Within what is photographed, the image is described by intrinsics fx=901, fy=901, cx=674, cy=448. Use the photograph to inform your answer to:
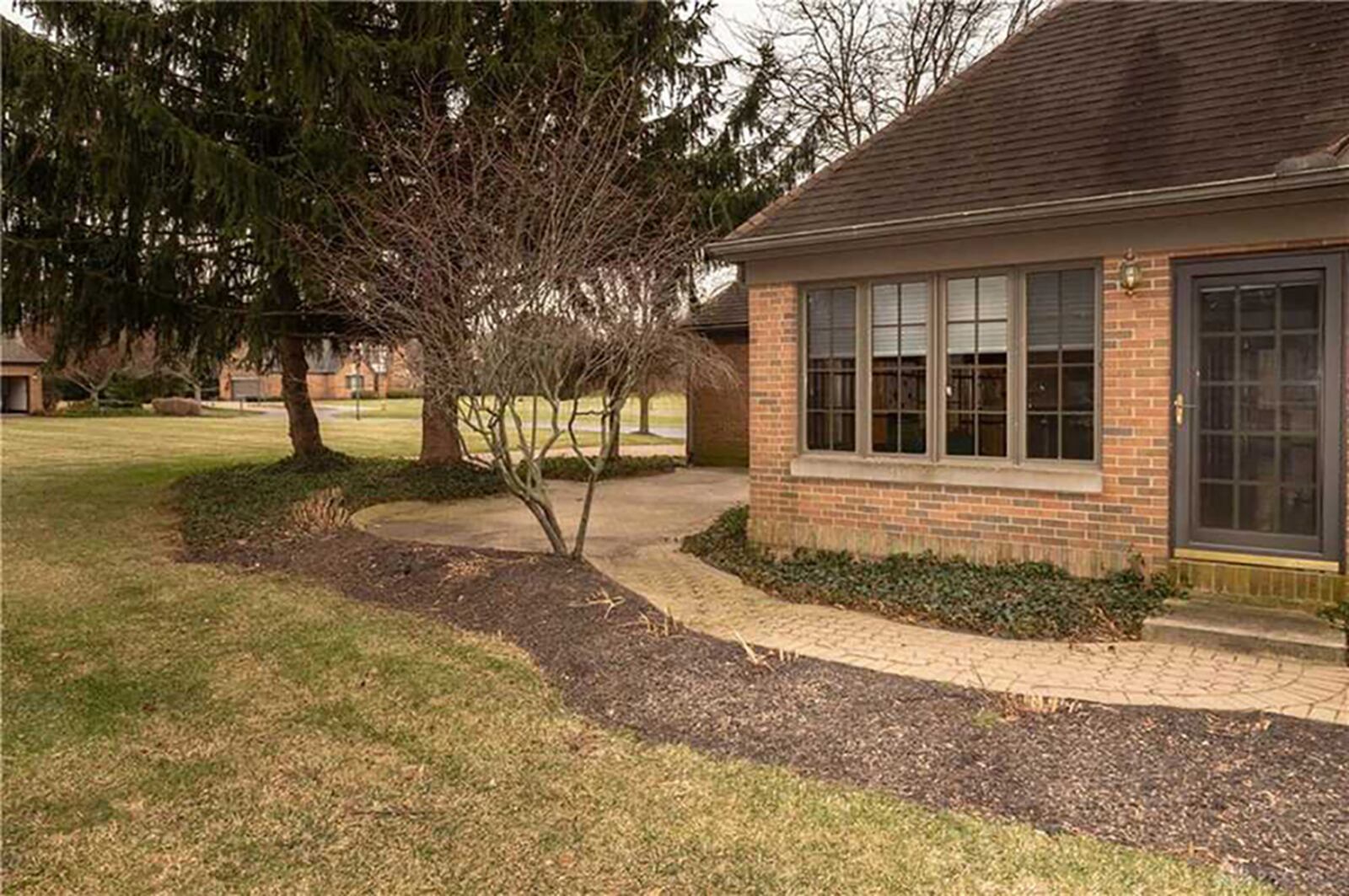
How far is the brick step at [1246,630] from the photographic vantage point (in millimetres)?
5469

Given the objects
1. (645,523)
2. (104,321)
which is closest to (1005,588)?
(645,523)

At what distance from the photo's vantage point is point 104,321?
13367 millimetres

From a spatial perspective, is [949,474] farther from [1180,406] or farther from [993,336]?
[1180,406]

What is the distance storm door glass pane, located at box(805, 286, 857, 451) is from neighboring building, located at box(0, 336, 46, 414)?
45508 millimetres

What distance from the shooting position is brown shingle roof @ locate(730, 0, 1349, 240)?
6.67m

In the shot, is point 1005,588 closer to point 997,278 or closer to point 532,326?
point 997,278

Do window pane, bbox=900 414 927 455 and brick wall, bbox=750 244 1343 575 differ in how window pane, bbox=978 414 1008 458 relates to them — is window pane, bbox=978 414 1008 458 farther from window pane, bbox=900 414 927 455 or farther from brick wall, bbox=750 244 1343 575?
window pane, bbox=900 414 927 455

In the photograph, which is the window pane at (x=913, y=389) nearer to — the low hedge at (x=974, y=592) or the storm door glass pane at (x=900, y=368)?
the storm door glass pane at (x=900, y=368)

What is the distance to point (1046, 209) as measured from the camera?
6.71 metres

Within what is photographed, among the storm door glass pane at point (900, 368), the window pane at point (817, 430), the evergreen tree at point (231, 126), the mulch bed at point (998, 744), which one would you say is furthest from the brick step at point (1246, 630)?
the evergreen tree at point (231, 126)

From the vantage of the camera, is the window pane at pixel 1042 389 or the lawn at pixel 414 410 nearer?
the window pane at pixel 1042 389

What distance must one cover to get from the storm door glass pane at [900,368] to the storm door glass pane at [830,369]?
0.21m

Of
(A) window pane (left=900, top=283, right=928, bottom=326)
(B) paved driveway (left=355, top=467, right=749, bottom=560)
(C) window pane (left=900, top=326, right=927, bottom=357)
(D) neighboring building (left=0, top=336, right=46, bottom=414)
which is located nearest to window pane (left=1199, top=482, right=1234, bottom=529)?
(C) window pane (left=900, top=326, right=927, bottom=357)

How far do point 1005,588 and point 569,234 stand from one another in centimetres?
491
